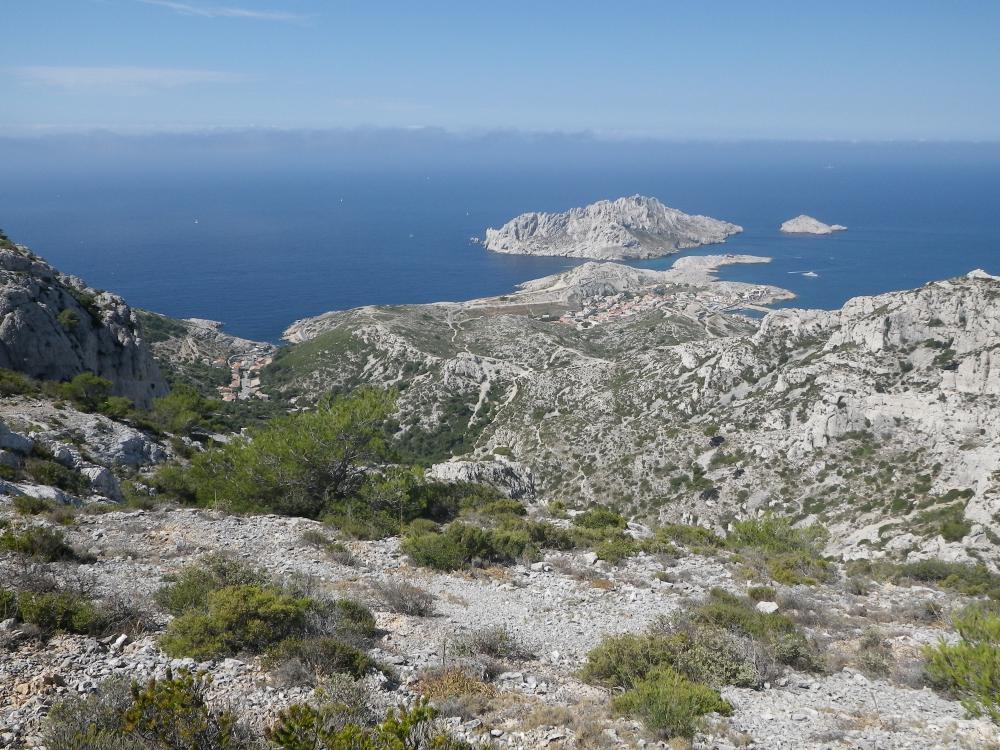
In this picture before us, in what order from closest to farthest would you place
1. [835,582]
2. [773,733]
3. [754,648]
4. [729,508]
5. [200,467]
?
[773,733] < [754,648] < [835,582] < [200,467] < [729,508]

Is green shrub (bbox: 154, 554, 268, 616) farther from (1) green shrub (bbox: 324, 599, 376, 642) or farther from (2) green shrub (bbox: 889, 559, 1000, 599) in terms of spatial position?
(2) green shrub (bbox: 889, 559, 1000, 599)

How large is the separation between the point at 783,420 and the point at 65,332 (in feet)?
149

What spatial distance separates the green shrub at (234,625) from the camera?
8.11 meters

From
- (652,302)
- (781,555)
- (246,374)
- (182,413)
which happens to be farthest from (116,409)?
(652,302)

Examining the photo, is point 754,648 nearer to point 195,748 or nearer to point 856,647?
point 856,647

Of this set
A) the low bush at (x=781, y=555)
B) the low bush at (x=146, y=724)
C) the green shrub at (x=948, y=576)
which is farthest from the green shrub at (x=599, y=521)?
the low bush at (x=146, y=724)

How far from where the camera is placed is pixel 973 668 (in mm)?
8031

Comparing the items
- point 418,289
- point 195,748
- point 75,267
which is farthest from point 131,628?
point 75,267

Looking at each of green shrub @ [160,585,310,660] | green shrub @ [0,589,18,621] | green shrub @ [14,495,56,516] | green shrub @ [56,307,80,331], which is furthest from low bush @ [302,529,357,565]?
green shrub @ [56,307,80,331]

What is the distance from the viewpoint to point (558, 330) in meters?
99.5

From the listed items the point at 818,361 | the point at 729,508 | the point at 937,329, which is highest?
the point at 937,329

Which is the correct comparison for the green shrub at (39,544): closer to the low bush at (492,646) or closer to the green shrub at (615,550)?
the low bush at (492,646)

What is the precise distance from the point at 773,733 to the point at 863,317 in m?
49.5

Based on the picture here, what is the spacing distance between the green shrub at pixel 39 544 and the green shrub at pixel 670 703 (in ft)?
32.9
